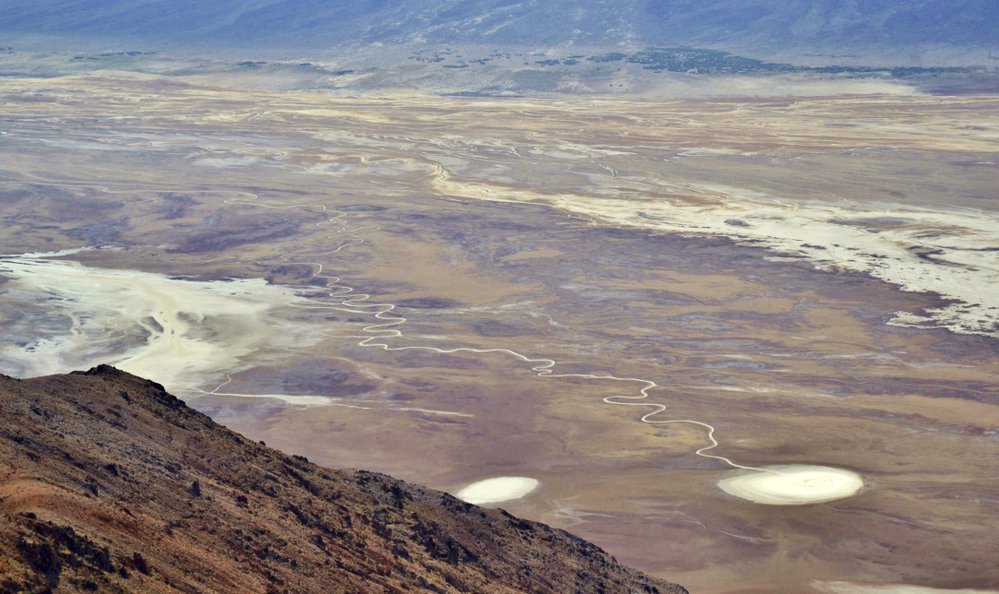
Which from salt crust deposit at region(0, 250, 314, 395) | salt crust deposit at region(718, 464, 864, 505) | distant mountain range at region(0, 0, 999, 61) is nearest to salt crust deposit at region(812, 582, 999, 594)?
salt crust deposit at region(718, 464, 864, 505)

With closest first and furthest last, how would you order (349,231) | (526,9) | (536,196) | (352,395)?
(352,395) < (349,231) < (536,196) < (526,9)

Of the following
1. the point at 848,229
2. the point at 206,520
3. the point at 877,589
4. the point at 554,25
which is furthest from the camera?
the point at 554,25

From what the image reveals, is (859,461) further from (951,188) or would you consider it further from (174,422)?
(951,188)

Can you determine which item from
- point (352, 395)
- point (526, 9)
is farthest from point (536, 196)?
point (526, 9)

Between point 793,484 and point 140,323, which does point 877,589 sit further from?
point 140,323

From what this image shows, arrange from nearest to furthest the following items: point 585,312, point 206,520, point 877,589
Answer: point 206,520, point 877,589, point 585,312

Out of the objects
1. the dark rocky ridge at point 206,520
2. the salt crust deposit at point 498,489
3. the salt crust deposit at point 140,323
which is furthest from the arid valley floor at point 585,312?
the dark rocky ridge at point 206,520

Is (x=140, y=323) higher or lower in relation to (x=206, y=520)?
lower

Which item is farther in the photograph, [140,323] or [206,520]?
[140,323]

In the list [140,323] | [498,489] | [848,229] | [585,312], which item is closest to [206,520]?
[498,489]
